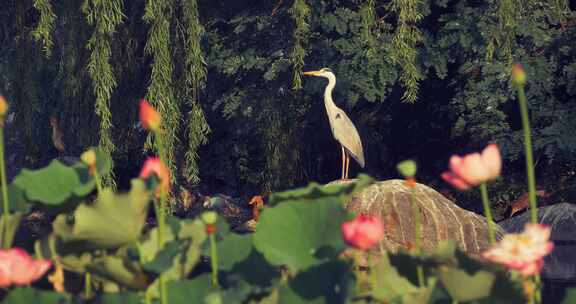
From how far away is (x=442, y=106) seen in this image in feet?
42.0

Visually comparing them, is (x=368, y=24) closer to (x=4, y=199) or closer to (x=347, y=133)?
(x=347, y=133)

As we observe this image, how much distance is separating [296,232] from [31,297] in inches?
21.3

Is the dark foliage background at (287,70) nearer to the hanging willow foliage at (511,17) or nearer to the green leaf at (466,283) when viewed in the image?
the hanging willow foliage at (511,17)

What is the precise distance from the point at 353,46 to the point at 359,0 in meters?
0.68

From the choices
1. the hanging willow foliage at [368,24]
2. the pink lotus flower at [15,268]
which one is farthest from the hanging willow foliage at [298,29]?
the pink lotus flower at [15,268]

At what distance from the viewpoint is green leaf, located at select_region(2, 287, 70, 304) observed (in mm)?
2285

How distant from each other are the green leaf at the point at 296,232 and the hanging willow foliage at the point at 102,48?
787 cm

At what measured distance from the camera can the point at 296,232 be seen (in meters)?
2.37

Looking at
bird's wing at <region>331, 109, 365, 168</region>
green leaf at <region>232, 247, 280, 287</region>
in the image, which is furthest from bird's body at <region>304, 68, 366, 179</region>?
green leaf at <region>232, 247, 280, 287</region>

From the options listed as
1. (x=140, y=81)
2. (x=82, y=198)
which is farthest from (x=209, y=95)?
(x=82, y=198)

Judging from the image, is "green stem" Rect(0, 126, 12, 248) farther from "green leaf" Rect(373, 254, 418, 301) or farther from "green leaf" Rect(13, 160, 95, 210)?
"green leaf" Rect(373, 254, 418, 301)

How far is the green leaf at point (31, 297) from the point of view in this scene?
2285 millimetres

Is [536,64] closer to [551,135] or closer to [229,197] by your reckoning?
[551,135]

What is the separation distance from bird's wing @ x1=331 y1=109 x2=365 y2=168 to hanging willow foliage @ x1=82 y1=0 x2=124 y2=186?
2426 millimetres
